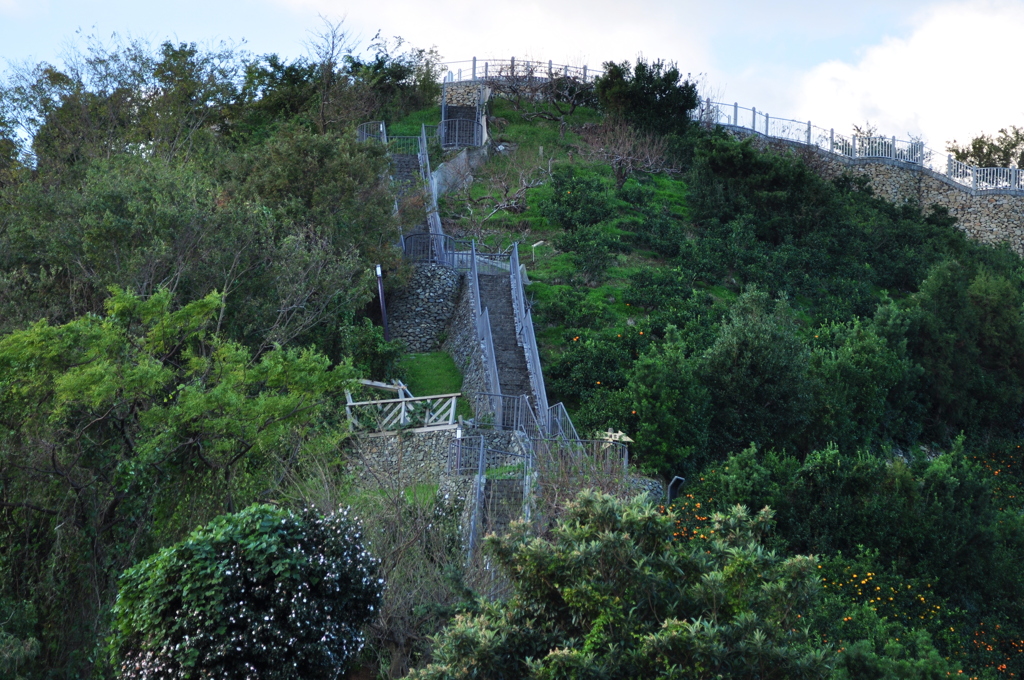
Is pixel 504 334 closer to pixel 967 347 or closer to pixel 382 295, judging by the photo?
pixel 382 295

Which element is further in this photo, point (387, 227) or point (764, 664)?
point (387, 227)

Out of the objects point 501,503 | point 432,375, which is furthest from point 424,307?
point 501,503

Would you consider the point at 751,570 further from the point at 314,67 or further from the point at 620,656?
the point at 314,67

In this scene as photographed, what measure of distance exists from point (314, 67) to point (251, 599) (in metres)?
31.2

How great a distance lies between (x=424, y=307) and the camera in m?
26.6

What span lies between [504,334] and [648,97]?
19.9 meters

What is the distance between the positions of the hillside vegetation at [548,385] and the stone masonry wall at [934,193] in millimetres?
1659

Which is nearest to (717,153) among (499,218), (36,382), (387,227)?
(499,218)

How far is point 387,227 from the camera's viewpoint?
2544cm

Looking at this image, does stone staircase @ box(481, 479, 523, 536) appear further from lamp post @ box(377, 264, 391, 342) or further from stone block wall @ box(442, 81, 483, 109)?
stone block wall @ box(442, 81, 483, 109)

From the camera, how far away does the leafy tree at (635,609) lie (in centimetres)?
888

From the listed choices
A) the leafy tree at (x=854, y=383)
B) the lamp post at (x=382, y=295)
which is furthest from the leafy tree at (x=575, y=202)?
the leafy tree at (x=854, y=383)

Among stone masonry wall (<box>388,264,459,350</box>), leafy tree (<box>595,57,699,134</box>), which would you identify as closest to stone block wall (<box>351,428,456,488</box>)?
stone masonry wall (<box>388,264,459,350</box>)

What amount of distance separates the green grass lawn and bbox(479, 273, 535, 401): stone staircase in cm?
110
